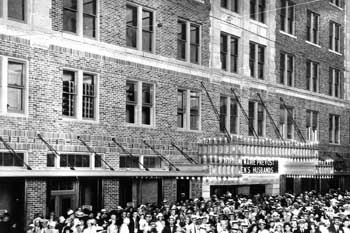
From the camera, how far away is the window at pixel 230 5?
34062mm

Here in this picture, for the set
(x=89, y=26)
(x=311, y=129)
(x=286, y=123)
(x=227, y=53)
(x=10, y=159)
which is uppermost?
(x=89, y=26)

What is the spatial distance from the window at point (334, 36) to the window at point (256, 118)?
11513 millimetres

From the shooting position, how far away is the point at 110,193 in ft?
85.0

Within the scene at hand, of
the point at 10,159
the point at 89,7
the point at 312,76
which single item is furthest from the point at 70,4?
the point at 312,76

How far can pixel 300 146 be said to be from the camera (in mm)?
32969

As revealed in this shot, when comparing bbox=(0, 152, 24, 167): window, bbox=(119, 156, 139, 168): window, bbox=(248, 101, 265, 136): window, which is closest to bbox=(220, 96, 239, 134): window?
bbox=(248, 101, 265, 136): window

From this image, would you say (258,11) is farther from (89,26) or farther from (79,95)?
(79,95)

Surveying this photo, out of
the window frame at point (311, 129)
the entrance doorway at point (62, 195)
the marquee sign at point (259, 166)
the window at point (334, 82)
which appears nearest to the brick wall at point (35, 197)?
the entrance doorway at point (62, 195)

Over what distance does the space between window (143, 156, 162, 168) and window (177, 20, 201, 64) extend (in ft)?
17.2

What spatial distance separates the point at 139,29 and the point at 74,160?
7082 mm

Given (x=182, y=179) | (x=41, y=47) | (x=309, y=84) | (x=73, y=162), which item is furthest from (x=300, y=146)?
(x=41, y=47)

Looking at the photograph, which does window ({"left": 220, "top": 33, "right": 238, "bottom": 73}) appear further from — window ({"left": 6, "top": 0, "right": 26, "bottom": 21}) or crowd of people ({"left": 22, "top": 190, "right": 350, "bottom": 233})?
window ({"left": 6, "top": 0, "right": 26, "bottom": 21})

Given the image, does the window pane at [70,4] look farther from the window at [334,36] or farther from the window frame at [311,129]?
the window at [334,36]

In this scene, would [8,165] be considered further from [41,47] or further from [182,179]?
[182,179]
